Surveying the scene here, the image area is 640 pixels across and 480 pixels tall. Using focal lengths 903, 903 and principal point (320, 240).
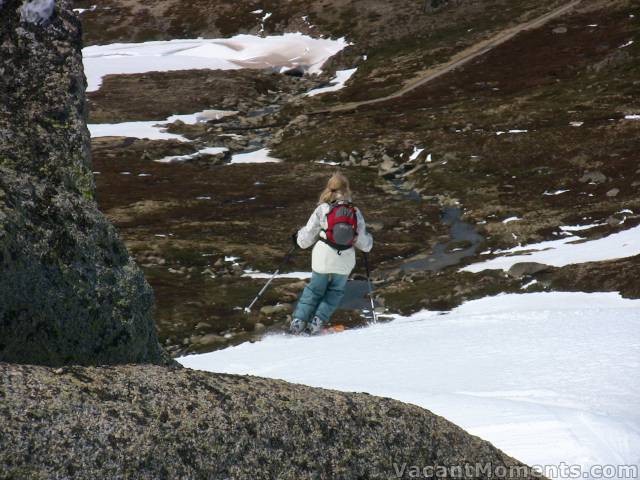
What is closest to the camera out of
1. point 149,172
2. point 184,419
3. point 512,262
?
point 184,419

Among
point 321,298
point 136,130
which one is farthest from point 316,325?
point 136,130

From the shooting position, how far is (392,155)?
191 feet

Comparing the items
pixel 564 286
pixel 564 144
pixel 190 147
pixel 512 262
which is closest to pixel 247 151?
pixel 190 147

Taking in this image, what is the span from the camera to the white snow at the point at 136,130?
239 feet

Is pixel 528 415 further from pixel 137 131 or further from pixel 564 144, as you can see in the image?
pixel 137 131

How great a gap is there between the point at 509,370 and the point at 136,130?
2682 inches

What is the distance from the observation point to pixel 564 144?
55.2 metres

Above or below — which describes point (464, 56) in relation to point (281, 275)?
above

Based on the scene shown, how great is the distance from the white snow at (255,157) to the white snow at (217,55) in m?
29.5

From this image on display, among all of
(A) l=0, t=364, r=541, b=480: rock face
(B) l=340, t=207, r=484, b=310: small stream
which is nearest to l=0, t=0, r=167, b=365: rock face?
(A) l=0, t=364, r=541, b=480: rock face

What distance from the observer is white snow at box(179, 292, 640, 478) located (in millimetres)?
6273

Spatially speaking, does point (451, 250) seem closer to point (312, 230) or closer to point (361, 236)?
point (361, 236)

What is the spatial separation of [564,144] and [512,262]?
28.2 metres

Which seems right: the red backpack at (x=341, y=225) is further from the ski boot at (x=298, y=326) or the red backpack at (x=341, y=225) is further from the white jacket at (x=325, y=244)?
the ski boot at (x=298, y=326)
